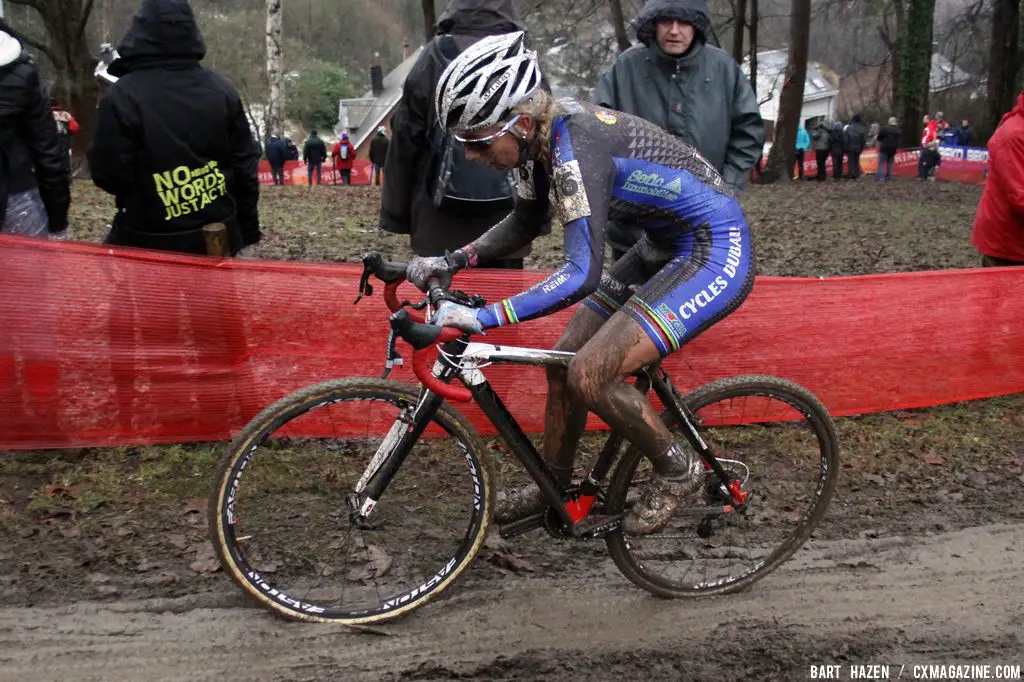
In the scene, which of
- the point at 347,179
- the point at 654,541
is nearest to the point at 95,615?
the point at 654,541

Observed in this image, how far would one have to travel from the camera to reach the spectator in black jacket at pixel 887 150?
2700 cm

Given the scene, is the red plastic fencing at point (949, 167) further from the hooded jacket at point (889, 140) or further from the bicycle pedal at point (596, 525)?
the bicycle pedal at point (596, 525)

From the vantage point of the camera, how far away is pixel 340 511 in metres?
3.87

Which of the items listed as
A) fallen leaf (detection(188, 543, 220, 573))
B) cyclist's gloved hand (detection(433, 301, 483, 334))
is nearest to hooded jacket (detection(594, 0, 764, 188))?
cyclist's gloved hand (detection(433, 301, 483, 334))

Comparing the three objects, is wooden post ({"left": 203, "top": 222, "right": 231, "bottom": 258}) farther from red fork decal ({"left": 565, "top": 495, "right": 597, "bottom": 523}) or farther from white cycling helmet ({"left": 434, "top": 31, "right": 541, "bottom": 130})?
red fork decal ({"left": 565, "top": 495, "right": 597, "bottom": 523})

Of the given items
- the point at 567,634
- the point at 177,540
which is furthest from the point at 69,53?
the point at 567,634

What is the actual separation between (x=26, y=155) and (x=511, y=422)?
335 centimetres

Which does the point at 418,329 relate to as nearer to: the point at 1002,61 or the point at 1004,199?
the point at 1004,199

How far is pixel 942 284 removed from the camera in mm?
6145

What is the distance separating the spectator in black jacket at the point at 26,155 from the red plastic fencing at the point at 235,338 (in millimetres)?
638

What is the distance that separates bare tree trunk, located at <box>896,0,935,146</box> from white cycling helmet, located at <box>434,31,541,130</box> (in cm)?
3180

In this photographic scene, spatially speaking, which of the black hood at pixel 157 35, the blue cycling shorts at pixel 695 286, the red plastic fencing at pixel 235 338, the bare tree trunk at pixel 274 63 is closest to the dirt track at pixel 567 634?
the blue cycling shorts at pixel 695 286

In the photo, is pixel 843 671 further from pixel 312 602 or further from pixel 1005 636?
pixel 312 602

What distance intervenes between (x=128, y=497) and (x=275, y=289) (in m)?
1.33
